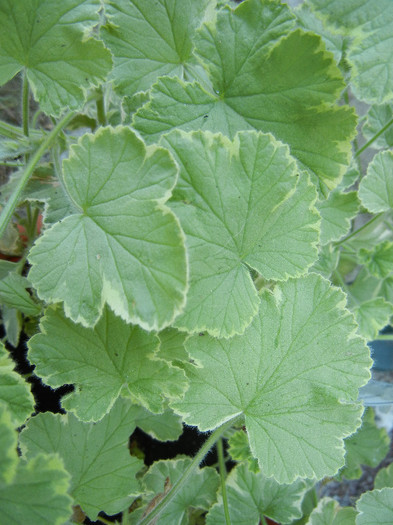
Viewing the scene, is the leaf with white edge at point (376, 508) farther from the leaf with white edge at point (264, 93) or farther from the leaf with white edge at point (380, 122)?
the leaf with white edge at point (380, 122)

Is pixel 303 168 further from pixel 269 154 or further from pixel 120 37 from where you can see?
pixel 120 37

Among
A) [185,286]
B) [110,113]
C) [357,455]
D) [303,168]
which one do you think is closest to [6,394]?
[185,286]

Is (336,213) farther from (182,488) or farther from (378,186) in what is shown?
(182,488)

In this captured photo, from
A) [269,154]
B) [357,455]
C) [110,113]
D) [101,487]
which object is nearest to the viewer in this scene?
[269,154]

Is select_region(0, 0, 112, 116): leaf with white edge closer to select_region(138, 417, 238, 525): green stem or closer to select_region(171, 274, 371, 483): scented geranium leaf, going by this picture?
select_region(171, 274, 371, 483): scented geranium leaf

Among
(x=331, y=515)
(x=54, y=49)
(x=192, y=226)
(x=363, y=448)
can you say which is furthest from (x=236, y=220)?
(x=363, y=448)

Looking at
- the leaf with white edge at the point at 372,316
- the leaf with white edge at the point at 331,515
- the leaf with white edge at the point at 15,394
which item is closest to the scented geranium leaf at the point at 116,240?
the leaf with white edge at the point at 15,394
